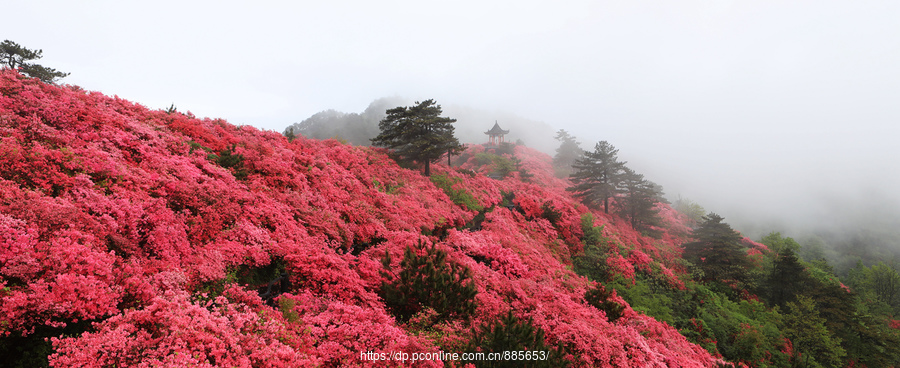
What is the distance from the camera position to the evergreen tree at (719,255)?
2020 centimetres

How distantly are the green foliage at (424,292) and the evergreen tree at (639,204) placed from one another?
88.5 feet

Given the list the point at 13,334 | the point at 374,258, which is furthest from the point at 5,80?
the point at 374,258

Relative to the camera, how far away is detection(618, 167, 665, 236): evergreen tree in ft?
93.4

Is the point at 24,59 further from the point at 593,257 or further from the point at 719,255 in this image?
the point at 719,255

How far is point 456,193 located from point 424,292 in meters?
11.9

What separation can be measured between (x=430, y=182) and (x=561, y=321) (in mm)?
12364

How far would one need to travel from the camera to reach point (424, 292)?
7.95 m

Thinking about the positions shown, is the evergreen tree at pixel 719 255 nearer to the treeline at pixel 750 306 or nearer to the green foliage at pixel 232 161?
the treeline at pixel 750 306

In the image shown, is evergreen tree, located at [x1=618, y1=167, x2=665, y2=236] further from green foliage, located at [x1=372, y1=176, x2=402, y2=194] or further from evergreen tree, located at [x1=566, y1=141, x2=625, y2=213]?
green foliage, located at [x1=372, y1=176, x2=402, y2=194]

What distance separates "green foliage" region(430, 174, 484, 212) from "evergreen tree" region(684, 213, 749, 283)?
1704cm

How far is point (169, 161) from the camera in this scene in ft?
28.8

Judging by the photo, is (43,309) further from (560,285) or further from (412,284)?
(560,285)

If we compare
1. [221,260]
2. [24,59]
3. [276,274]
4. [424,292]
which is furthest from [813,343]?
[24,59]

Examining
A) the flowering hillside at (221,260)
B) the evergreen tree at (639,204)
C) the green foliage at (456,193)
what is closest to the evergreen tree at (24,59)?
the flowering hillside at (221,260)
